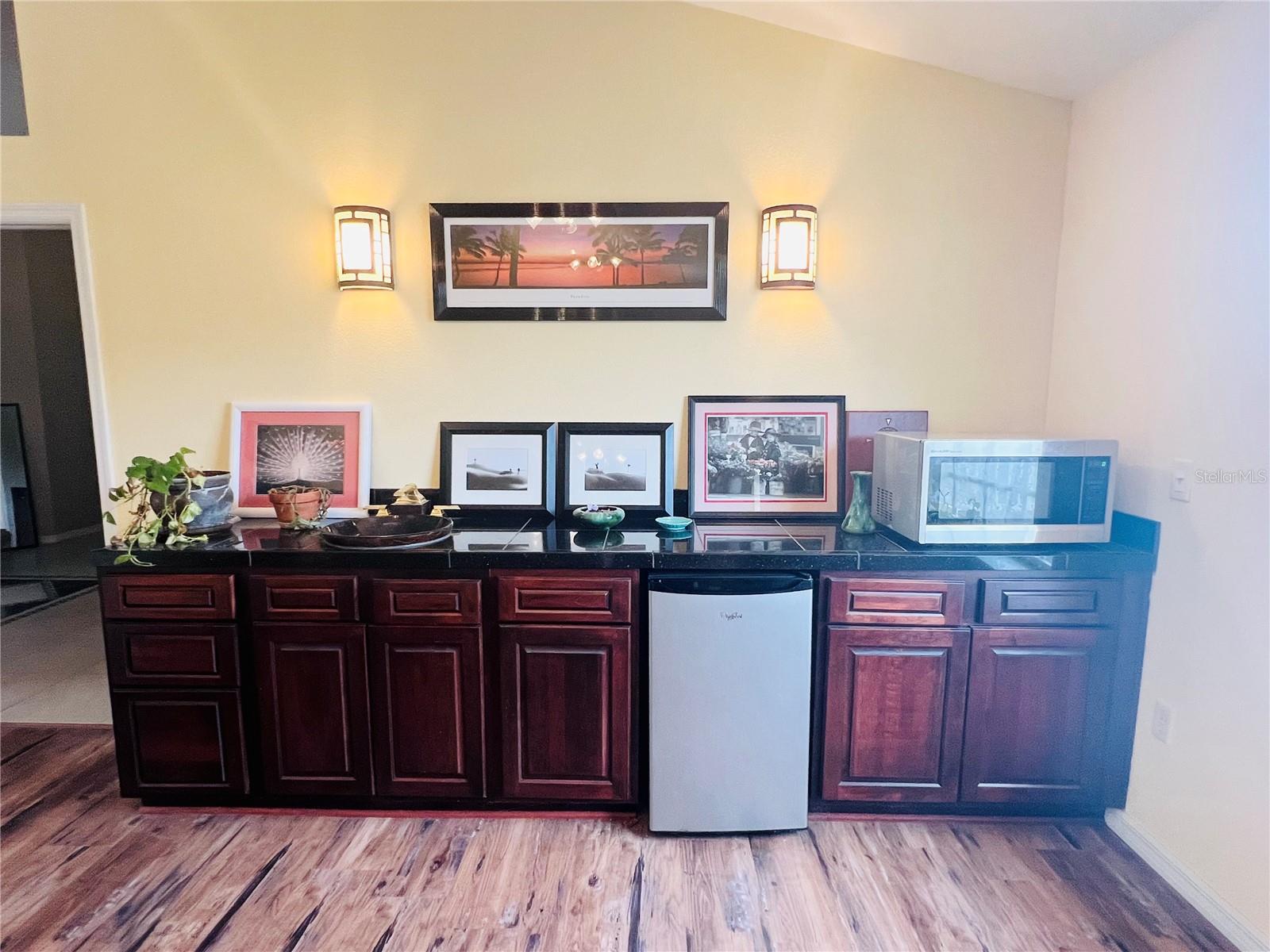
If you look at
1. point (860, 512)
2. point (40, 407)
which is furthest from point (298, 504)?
point (40, 407)

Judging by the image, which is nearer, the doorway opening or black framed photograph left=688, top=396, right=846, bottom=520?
black framed photograph left=688, top=396, right=846, bottom=520

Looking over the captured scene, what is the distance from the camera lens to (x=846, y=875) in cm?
184

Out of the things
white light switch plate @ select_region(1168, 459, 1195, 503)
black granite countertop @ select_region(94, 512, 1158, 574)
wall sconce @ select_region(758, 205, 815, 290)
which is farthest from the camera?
wall sconce @ select_region(758, 205, 815, 290)

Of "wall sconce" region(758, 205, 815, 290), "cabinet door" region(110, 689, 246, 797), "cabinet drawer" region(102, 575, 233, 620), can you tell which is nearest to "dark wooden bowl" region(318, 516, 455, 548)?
"cabinet drawer" region(102, 575, 233, 620)

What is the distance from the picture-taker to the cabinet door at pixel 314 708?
199 centimetres

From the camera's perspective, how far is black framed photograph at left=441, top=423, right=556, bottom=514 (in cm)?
249

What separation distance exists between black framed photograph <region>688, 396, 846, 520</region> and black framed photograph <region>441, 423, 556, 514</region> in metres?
0.58

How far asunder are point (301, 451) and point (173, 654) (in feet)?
2.75

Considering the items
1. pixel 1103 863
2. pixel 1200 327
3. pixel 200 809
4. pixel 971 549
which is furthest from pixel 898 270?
pixel 200 809

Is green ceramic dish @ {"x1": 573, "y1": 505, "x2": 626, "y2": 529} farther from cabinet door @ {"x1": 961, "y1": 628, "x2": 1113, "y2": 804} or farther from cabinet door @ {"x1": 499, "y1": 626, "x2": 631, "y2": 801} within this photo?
cabinet door @ {"x1": 961, "y1": 628, "x2": 1113, "y2": 804}

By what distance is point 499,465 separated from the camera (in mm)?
2496

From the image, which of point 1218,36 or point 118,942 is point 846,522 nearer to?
point 1218,36

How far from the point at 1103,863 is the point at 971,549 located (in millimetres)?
1004

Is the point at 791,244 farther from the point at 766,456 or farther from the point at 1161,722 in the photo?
the point at 1161,722
